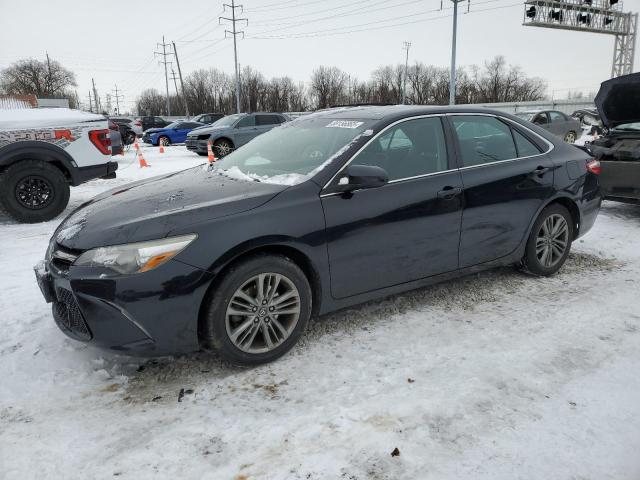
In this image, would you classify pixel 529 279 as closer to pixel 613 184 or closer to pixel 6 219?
pixel 613 184

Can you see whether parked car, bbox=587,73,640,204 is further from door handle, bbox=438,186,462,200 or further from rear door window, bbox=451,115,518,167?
door handle, bbox=438,186,462,200

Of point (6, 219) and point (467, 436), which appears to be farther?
point (6, 219)

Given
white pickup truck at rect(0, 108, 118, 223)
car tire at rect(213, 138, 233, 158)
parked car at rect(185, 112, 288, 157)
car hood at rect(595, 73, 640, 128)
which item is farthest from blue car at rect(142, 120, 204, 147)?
car hood at rect(595, 73, 640, 128)

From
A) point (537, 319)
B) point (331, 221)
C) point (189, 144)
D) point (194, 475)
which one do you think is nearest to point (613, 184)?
point (537, 319)

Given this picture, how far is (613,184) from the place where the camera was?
6.57 metres

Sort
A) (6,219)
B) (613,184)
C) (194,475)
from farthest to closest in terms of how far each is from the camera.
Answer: (6,219)
(613,184)
(194,475)

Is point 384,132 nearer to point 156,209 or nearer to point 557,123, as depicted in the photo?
point 156,209

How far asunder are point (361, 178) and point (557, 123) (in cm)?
1743

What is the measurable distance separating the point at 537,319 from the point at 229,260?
2.36m

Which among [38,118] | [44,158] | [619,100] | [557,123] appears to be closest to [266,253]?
[44,158]

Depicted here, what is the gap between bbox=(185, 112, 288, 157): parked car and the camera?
15.7 metres

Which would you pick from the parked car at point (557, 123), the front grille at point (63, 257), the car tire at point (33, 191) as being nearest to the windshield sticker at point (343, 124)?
the front grille at point (63, 257)

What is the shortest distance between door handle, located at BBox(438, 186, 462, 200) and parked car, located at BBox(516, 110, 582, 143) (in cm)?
1542

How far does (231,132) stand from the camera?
15750 millimetres
